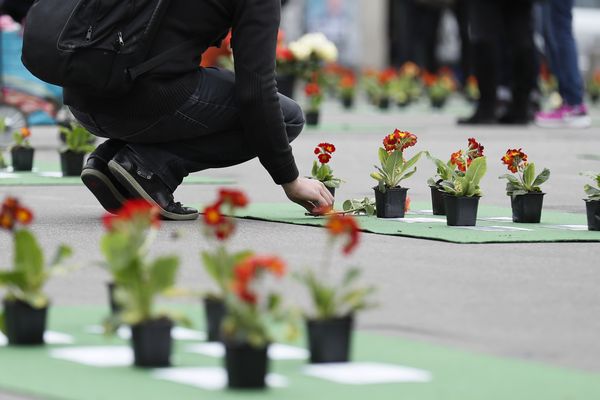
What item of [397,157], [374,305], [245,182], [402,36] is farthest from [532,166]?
[402,36]

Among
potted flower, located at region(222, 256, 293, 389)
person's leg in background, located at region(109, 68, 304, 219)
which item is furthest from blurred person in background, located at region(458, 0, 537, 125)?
potted flower, located at region(222, 256, 293, 389)

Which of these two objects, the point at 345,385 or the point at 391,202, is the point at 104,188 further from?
the point at 345,385

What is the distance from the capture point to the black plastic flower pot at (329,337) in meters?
4.22

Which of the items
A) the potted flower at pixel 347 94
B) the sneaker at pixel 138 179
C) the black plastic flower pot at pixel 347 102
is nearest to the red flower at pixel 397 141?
the sneaker at pixel 138 179

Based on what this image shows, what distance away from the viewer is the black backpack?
23.3 feet

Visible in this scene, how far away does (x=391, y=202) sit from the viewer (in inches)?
315

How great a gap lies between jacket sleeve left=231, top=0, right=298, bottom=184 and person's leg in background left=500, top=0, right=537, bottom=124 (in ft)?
32.3

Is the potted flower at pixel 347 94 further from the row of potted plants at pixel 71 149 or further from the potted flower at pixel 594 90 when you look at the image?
the row of potted plants at pixel 71 149

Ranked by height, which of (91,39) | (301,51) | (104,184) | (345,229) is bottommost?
(345,229)

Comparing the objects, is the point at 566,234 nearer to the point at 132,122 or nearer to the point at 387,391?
the point at 132,122

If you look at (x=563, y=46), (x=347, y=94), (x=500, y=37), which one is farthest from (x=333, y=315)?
(x=347, y=94)

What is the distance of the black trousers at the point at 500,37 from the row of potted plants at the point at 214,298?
12.6 m

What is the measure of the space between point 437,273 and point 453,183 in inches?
69.2

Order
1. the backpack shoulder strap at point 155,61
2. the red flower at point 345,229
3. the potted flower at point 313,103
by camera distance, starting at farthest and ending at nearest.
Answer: the potted flower at point 313,103 < the backpack shoulder strap at point 155,61 < the red flower at point 345,229
